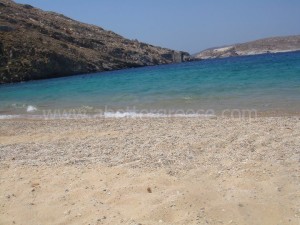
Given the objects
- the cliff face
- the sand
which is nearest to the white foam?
the sand

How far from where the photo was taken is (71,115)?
18797 mm

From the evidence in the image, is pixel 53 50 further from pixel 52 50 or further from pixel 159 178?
pixel 159 178

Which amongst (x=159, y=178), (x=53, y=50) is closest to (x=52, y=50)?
(x=53, y=50)

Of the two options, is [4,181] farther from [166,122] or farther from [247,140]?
[166,122]

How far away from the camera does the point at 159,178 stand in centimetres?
691

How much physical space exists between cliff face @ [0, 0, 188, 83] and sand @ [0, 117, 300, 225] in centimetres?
5430

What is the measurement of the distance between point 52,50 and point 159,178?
67.9m

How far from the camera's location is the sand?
554 cm

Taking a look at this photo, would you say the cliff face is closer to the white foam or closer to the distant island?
the distant island

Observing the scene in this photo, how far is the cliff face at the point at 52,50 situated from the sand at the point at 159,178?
5430 centimetres

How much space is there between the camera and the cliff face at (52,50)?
64688 millimetres

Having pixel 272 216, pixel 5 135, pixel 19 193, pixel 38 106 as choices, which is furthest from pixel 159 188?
pixel 38 106

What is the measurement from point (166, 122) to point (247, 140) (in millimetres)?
4746

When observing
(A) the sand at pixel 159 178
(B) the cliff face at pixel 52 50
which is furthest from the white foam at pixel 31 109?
(B) the cliff face at pixel 52 50
